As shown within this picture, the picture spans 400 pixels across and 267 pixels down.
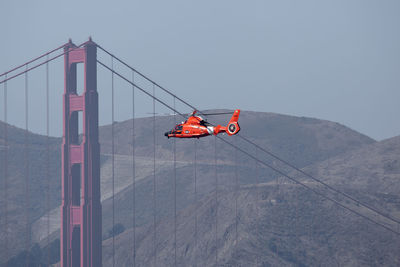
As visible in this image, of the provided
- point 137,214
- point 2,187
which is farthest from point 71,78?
point 2,187

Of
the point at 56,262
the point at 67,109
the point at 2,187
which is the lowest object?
the point at 56,262

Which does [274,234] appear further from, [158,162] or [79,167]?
[158,162]

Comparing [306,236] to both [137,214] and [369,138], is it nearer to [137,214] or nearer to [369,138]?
[137,214]

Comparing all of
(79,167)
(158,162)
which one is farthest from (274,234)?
(158,162)

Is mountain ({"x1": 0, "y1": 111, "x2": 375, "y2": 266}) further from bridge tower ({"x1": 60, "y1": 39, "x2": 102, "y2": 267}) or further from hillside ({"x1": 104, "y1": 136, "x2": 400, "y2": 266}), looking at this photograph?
bridge tower ({"x1": 60, "y1": 39, "x2": 102, "y2": 267})

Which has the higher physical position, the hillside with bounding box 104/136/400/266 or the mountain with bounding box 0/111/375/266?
the mountain with bounding box 0/111/375/266

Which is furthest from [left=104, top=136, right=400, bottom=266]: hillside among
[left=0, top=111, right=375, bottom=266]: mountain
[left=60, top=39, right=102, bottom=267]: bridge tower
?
[left=60, top=39, right=102, bottom=267]: bridge tower

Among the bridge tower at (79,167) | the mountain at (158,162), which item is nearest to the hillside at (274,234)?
the mountain at (158,162)
